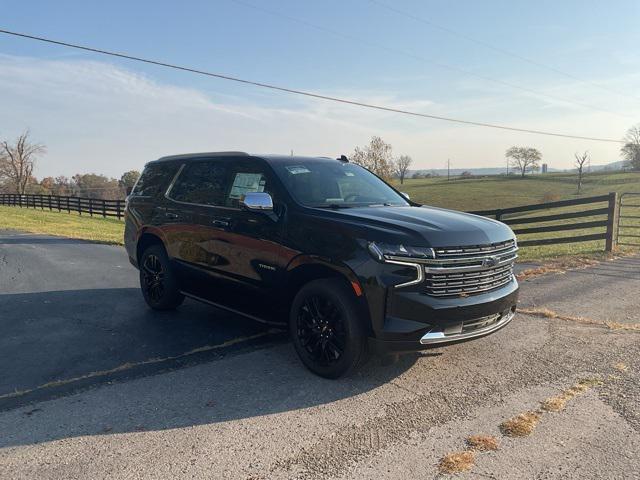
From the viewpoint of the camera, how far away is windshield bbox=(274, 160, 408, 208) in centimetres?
478

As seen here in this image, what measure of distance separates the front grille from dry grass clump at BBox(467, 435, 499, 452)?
1.04 metres

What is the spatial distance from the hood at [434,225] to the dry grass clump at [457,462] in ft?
4.75

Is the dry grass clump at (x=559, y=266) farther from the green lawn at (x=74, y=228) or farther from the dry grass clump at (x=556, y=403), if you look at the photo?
the green lawn at (x=74, y=228)

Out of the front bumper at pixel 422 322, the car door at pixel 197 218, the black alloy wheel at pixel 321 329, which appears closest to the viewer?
the front bumper at pixel 422 322

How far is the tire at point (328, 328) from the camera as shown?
3.90 m

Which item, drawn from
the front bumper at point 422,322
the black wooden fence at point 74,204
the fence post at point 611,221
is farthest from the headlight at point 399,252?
the black wooden fence at point 74,204

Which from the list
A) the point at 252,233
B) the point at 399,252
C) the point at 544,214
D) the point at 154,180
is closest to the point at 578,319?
the point at 399,252

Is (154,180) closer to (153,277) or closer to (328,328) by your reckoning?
(153,277)

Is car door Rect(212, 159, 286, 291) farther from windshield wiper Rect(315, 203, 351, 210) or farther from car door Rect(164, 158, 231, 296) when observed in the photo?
windshield wiper Rect(315, 203, 351, 210)

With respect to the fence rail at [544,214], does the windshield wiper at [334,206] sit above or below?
above

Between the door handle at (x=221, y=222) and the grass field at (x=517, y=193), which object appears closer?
the door handle at (x=221, y=222)

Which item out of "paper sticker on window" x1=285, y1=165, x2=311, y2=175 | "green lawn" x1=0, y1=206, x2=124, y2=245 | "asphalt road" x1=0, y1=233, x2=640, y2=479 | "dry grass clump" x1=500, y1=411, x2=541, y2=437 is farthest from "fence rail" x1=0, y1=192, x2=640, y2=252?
"dry grass clump" x1=500, y1=411, x2=541, y2=437

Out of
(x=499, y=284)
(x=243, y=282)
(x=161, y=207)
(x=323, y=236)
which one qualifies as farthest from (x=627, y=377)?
(x=161, y=207)

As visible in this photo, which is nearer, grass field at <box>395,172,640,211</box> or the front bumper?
the front bumper
